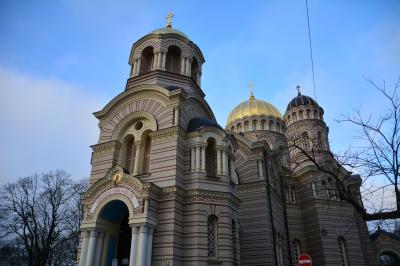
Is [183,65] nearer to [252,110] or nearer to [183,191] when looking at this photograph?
[183,191]

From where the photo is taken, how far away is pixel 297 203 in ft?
93.8

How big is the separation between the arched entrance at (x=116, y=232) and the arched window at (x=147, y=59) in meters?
10.3

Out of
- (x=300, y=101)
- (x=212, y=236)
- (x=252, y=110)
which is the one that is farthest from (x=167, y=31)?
(x=300, y=101)

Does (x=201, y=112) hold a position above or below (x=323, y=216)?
above

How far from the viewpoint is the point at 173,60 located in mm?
22906

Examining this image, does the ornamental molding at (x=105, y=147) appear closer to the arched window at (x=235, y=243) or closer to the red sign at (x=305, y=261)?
the arched window at (x=235, y=243)

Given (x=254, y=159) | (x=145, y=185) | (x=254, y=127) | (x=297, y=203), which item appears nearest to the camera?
(x=145, y=185)

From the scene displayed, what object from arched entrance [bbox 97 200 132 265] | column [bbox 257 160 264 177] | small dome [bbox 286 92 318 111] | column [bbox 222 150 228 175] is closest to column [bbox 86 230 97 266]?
arched entrance [bbox 97 200 132 265]

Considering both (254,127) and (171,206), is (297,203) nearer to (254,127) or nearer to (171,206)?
(254,127)

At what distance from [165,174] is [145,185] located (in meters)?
1.52

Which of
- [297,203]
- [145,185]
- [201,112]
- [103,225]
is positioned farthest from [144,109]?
[297,203]

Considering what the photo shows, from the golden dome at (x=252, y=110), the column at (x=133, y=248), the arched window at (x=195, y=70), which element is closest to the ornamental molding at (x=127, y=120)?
the arched window at (x=195, y=70)

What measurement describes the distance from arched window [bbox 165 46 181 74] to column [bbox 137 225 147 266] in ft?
39.1

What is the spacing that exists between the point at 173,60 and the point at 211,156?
27.9 feet
